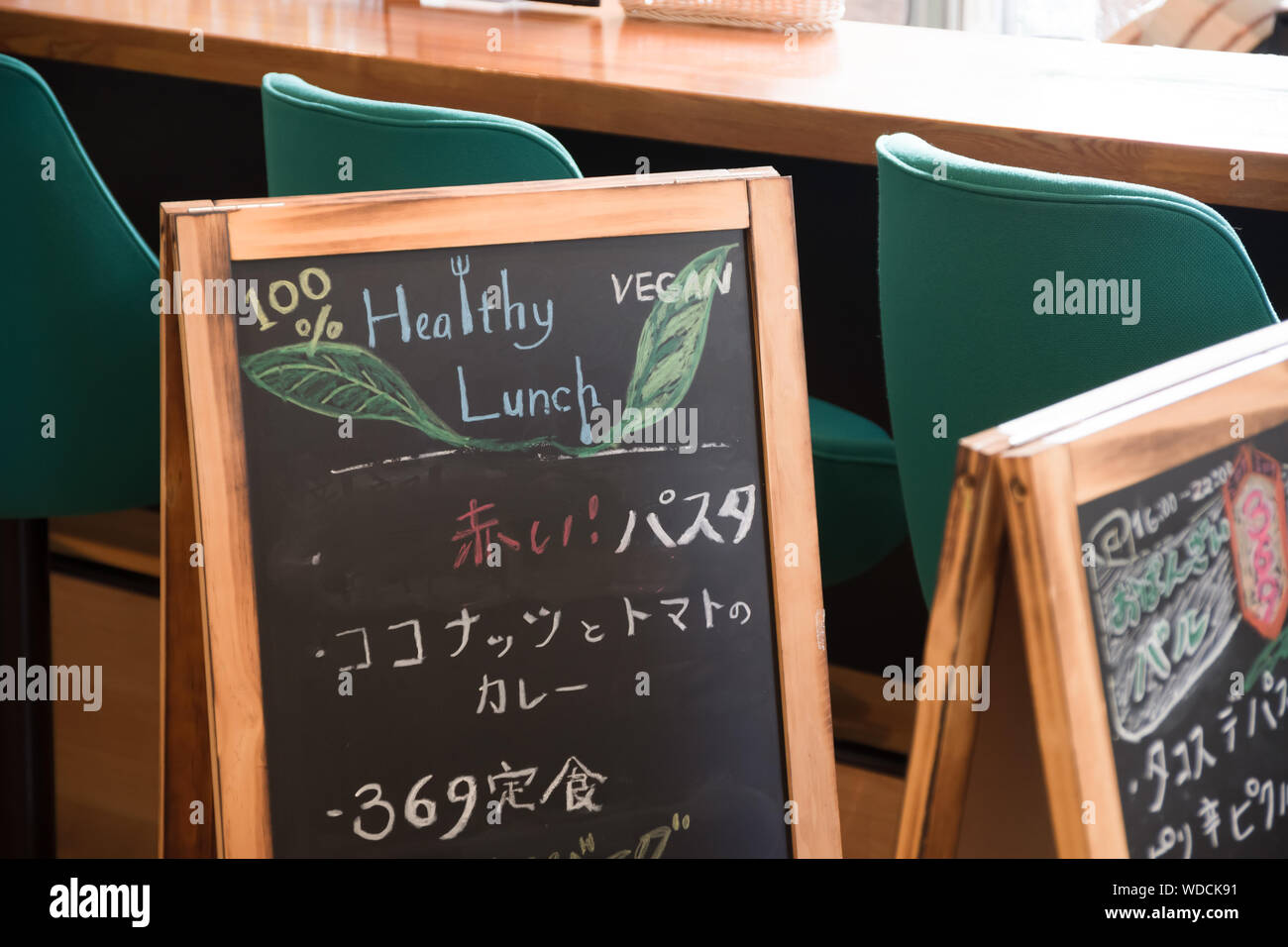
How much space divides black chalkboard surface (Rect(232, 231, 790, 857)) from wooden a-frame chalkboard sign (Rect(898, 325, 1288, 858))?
337 millimetres

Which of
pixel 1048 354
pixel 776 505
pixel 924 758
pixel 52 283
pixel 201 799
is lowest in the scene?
pixel 201 799

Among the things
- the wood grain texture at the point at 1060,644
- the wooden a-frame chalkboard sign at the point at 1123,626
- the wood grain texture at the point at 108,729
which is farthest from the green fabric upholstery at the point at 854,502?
the wood grain texture at the point at 108,729

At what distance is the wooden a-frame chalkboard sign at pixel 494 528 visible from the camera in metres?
0.99

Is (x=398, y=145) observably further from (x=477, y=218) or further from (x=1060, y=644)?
(x=1060, y=644)

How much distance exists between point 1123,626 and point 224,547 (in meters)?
0.63

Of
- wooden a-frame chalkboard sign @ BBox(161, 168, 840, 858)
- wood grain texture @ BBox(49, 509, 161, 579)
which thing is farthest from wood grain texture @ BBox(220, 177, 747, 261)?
wood grain texture @ BBox(49, 509, 161, 579)

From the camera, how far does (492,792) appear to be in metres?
1.06

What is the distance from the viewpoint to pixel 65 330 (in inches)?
55.8

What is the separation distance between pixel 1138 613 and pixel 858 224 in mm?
1115

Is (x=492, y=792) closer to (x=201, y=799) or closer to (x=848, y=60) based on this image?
(x=201, y=799)

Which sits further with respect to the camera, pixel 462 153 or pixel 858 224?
pixel 858 224

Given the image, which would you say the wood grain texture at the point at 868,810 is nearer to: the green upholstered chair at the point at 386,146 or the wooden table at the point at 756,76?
the wooden table at the point at 756,76

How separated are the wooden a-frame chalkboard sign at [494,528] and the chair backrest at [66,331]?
47 centimetres
